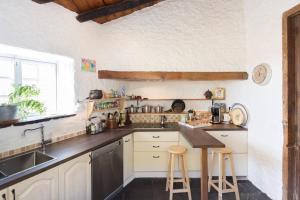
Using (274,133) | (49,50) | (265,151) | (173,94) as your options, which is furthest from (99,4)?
(265,151)

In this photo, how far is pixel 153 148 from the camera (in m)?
3.07

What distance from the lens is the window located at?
1966 mm

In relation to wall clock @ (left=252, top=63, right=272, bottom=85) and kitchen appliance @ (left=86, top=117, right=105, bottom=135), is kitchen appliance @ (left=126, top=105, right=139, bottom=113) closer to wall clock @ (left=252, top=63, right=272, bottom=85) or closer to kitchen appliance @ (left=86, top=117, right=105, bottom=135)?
kitchen appliance @ (left=86, top=117, right=105, bottom=135)

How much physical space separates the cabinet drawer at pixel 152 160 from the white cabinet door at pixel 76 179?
42.3 inches

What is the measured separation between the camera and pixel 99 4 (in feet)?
8.52

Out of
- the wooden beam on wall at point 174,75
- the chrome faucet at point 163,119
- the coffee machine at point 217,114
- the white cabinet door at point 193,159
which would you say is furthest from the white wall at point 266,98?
the chrome faucet at point 163,119

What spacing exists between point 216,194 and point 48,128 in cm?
228

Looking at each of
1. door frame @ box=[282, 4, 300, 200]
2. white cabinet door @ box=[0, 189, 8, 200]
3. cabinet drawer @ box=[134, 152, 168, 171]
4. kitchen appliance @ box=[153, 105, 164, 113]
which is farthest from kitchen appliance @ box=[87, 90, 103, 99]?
door frame @ box=[282, 4, 300, 200]

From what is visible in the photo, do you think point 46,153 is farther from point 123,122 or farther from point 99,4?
point 99,4

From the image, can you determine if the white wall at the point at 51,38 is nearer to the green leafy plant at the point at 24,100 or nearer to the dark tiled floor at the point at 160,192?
the green leafy plant at the point at 24,100

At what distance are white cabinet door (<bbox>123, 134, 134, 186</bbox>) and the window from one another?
2.83 feet

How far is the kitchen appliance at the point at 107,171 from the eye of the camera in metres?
2.20

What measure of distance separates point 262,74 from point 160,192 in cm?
207

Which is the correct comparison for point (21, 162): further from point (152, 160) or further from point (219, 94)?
point (219, 94)
